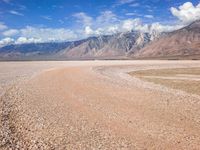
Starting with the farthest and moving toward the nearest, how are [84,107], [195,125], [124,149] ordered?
[84,107]
[195,125]
[124,149]

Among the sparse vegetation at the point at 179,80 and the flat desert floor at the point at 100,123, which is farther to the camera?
the sparse vegetation at the point at 179,80

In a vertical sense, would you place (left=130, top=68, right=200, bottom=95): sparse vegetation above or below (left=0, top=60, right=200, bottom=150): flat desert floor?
below

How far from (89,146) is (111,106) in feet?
29.2

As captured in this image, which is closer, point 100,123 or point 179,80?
point 100,123

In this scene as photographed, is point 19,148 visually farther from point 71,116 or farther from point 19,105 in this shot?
point 19,105

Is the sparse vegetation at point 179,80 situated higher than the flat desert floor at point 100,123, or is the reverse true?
the flat desert floor at point 100,123

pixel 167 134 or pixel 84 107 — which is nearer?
pixel 167 134

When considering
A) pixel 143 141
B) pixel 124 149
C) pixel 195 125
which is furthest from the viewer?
pixel 195 125

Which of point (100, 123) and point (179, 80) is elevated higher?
point (100, 123)

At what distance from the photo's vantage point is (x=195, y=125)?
15727 millimetres

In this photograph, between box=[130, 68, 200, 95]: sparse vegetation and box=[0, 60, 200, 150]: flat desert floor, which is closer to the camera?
box=[0, 60, 200, 150]: flat desert floor

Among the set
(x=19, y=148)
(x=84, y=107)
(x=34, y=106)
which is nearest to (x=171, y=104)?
(x=84, y=107)

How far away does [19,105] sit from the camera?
22.8 m

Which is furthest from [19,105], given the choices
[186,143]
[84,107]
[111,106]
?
[186,143]
